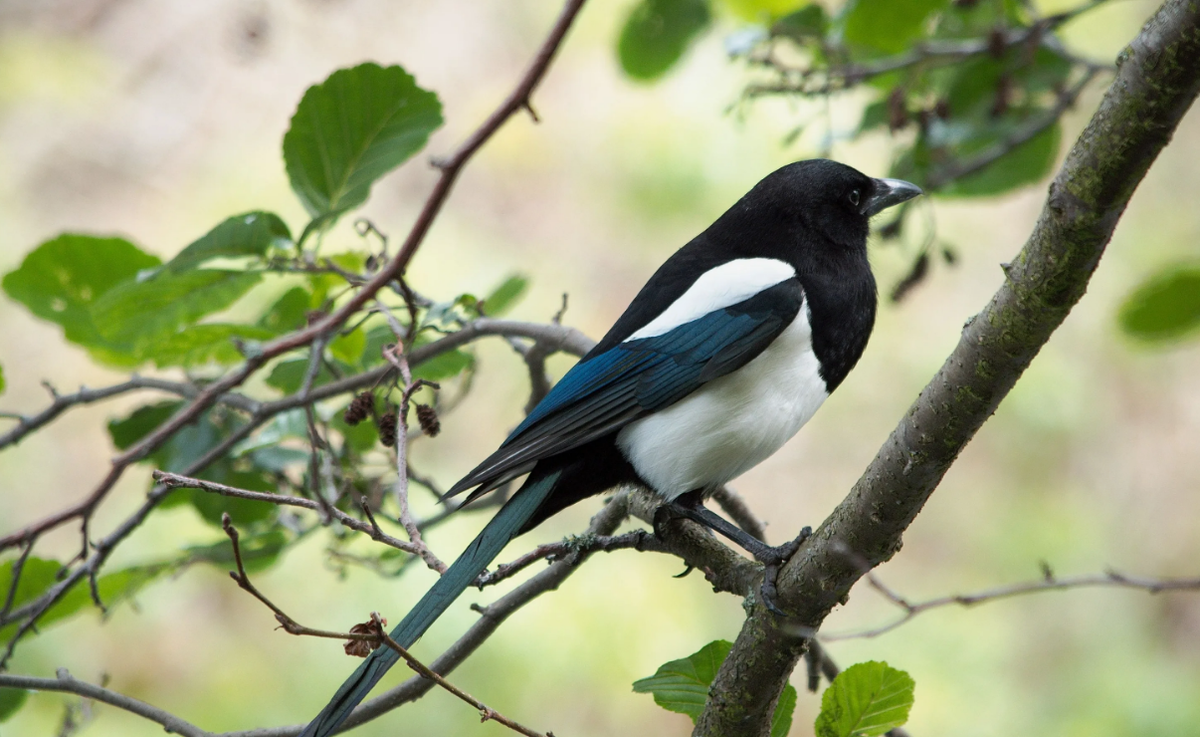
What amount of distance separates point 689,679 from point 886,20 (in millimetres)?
1252

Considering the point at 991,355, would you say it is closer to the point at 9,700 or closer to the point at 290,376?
the point at 290,376

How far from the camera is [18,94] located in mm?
5871

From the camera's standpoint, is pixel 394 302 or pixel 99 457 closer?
pixel 394 302

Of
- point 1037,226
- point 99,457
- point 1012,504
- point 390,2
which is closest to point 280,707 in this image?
point 99,457

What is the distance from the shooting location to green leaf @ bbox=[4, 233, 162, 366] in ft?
6.18

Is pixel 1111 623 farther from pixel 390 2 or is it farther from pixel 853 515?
pixel 390 2

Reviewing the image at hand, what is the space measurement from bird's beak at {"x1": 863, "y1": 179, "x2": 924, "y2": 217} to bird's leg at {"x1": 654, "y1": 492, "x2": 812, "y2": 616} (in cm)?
69

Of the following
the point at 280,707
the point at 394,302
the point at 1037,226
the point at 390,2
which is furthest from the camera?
the point at 390,2

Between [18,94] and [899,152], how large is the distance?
201 inches

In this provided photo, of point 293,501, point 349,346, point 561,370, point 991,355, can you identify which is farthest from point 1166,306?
point 561,370

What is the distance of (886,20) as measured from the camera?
2.00 meters

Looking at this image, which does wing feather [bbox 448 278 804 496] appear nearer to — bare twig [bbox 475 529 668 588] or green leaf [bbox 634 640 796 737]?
bare twig [bbox 475 529 668 588]

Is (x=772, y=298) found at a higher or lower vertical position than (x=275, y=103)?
lower

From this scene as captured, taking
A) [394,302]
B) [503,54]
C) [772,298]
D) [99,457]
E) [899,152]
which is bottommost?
[772,298]
